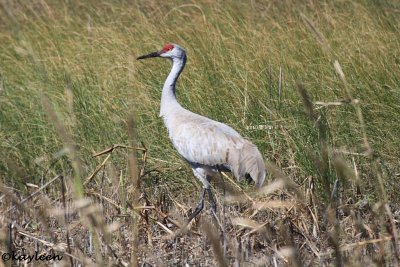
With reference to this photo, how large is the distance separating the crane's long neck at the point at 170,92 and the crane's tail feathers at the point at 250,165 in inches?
24.0

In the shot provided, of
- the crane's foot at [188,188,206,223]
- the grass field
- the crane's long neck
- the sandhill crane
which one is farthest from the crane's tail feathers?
the crane's long neck

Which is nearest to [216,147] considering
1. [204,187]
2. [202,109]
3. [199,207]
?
[204,187]

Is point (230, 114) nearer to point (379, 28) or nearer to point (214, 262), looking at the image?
point (379, 28)

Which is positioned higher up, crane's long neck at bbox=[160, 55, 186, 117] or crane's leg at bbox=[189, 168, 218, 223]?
crane's long neck at bbox=[160, 55, 186, 117]

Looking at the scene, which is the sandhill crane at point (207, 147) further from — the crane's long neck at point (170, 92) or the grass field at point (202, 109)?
the grass field at point (202, 109)

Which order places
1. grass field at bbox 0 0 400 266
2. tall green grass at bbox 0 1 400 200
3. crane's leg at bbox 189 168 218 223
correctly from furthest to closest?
tall green grass at bbox 0 1 400 200
crane's leg at bbox 189 168 218 223
grass field at bbox 0 0 400 266

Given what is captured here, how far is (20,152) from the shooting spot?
4961 millimetres

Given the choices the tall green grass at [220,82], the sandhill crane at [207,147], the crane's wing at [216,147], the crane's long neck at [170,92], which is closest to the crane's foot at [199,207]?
the sandhill crane at [207,147]

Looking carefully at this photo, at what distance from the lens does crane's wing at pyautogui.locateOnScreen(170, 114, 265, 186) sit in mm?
4172

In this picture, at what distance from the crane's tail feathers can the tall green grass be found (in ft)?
0.56

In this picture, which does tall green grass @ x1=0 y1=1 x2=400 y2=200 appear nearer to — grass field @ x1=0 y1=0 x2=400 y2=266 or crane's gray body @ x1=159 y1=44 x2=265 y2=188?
grass field @ x1=0 y1=0 x2=400 y2=266

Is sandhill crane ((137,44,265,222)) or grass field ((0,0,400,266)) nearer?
grass field ((0,0,400,266))

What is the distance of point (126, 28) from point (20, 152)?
1.46m

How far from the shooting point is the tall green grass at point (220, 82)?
4.61m
